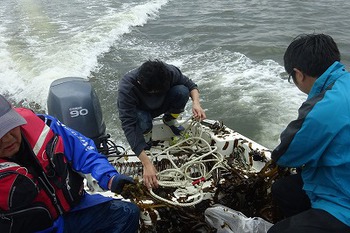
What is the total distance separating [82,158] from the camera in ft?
7.23

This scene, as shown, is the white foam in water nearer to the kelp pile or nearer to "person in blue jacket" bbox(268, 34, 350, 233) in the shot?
the kelp pile

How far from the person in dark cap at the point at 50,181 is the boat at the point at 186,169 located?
140 mm

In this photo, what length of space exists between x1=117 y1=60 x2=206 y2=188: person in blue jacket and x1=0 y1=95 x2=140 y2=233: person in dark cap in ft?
1.34

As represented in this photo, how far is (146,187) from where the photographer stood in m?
2.51

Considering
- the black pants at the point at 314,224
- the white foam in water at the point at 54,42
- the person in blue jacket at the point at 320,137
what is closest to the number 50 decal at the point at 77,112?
the person in blue jacket at the point at 320,137

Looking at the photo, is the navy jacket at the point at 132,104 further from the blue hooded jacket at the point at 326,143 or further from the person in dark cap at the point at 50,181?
the blue hooded jacket at the point at 326,143

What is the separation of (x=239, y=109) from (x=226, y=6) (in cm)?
793

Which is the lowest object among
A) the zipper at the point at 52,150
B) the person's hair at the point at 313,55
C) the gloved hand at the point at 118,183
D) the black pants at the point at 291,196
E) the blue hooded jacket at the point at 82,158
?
the black pants at the point at 291,196

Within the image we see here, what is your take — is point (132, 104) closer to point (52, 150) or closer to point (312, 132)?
point (52, 150)

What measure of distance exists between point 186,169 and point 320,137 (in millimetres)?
1310

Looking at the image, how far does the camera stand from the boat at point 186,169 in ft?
8.22

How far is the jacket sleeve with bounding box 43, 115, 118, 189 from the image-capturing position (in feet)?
7.10

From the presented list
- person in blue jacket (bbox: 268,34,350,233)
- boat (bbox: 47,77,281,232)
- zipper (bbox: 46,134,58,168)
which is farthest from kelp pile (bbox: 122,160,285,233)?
person in blue jacket (bbox: 268,34,350,233)

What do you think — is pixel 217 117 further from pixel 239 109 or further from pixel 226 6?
pixel 226 6
